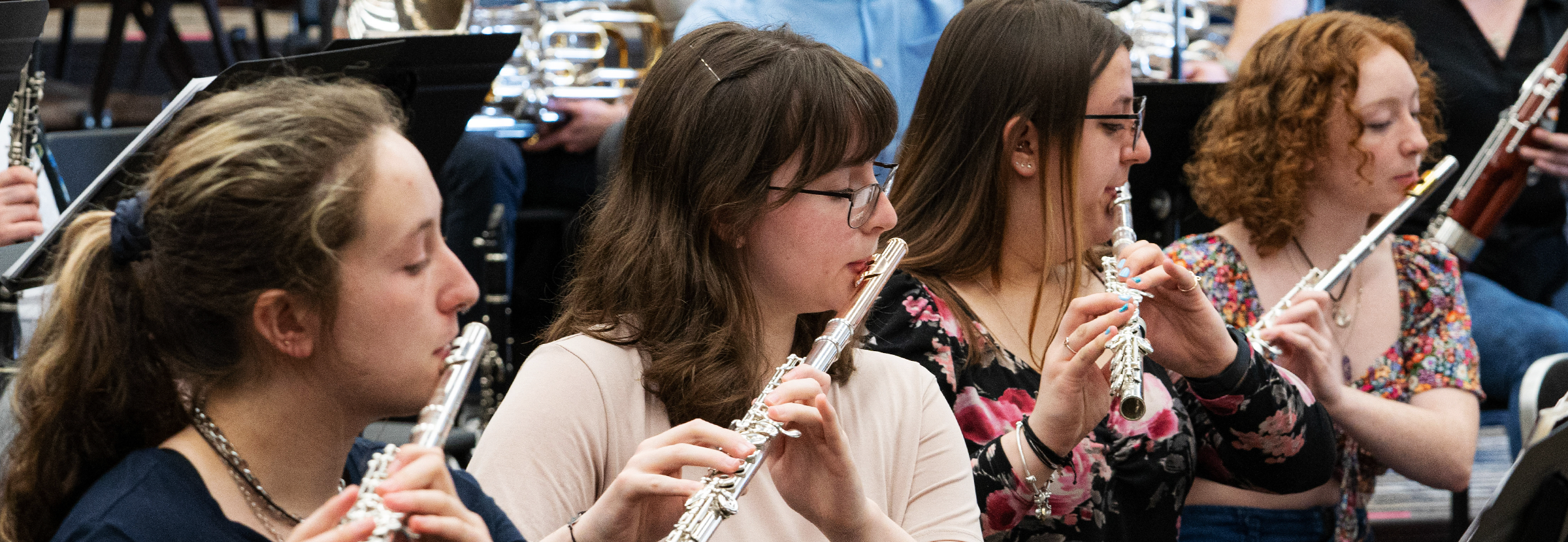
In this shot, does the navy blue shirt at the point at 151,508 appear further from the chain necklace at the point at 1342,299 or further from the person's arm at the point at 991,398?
the chain necklace at the point at 1342,299

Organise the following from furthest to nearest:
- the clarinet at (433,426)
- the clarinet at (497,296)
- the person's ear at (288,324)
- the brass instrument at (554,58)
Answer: the brass instrument at (554,58), the clarinet at (497,296), the person's ear at (288,324), the clarinet at (433,426)

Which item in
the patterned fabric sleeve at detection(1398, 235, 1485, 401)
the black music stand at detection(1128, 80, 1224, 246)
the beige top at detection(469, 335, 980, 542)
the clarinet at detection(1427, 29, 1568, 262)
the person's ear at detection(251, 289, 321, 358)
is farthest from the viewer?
the clarinet at detection(1427, 29, 1568, 262)

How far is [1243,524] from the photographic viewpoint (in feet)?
6.91

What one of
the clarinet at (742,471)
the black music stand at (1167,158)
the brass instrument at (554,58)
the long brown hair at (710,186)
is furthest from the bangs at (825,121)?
the brass instrument at (554,58)

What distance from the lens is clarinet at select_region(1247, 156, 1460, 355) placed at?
2086 mm

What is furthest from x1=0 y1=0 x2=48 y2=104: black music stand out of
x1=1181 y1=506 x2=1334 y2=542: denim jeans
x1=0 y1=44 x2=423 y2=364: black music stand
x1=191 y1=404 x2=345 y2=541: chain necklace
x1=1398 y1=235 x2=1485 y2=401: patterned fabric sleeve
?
x1=1398 y1=235 x2=1485 y2=401: patterned fabric sleeve

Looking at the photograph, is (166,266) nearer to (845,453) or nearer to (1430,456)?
(845,453)

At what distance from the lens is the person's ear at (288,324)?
3.50ft

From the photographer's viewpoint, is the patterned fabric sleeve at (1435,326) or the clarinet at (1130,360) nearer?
the clarinet at (1130,360)

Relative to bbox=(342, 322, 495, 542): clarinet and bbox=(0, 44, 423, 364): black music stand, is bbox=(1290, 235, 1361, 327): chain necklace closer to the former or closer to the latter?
bbox=(0, 44, 423, 364): black music stand

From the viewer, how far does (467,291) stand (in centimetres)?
111

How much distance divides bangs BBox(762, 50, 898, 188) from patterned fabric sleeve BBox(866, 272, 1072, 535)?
0.37m

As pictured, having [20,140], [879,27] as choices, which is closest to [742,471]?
[20,140]

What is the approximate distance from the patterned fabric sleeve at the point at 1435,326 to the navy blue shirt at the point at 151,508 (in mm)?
1942
